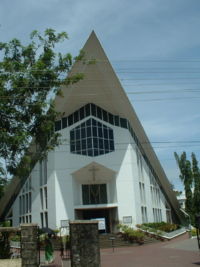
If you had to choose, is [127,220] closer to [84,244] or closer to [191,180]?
[191,180]

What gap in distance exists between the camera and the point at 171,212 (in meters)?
45.2

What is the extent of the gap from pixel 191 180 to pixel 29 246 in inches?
1058

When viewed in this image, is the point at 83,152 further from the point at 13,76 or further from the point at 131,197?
the point at 13,76

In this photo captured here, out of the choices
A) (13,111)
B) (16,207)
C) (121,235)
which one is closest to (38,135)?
(13,111)

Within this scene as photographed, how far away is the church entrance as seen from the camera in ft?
97.1

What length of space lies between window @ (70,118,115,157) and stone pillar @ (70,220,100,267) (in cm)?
1960

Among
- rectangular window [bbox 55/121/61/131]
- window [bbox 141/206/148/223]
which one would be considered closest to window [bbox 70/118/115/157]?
rectangular window [bbox 55/121/61/131]

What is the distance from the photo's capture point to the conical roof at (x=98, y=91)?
82.3ft

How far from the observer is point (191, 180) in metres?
34.1

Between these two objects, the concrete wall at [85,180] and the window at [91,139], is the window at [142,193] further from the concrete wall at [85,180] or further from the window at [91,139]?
the window at [91,139]

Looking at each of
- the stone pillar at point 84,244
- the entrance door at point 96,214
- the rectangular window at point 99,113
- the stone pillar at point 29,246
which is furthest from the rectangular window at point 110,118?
the stone pillar at point 84,244

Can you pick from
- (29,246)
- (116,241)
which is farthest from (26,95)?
(116,241)

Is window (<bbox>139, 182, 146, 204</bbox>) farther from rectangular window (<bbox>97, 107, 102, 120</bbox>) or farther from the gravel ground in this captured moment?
the gravel ground

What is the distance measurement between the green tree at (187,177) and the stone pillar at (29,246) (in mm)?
26585
